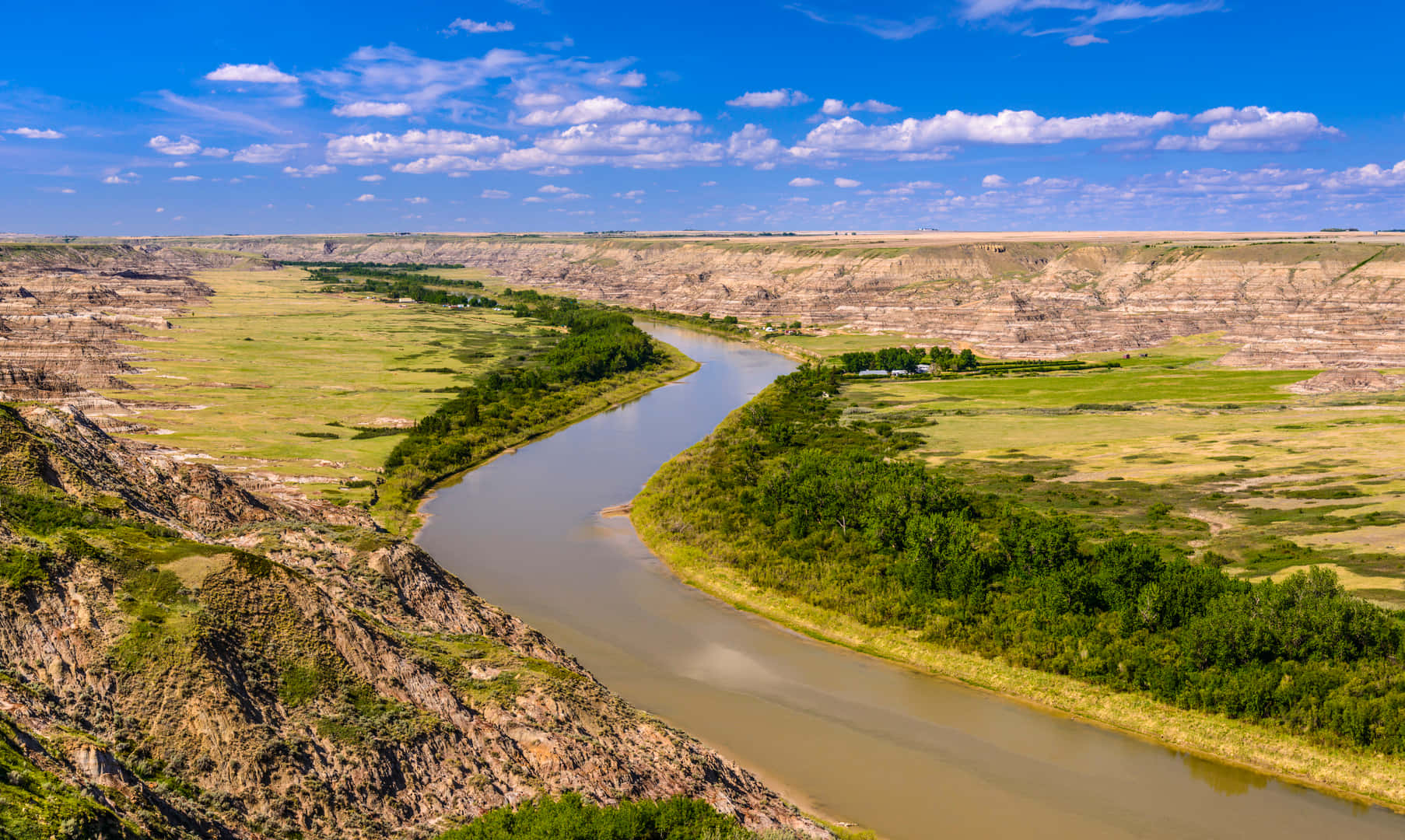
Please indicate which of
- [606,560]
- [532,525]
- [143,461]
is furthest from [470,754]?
[532,525]

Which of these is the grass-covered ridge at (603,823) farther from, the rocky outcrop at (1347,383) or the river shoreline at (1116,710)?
the rocky outcrop at (1347,383)

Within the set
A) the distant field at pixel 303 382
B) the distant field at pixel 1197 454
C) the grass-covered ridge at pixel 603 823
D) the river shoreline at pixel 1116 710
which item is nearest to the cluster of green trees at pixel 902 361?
the distant field at pixel 1197 454

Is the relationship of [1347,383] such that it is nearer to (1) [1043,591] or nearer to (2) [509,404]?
(1) [1043,591]

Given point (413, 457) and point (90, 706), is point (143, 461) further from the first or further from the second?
point (413, 457)

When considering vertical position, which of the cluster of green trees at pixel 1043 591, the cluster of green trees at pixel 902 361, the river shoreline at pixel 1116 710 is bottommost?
the river shoreline at pixel 1116 710

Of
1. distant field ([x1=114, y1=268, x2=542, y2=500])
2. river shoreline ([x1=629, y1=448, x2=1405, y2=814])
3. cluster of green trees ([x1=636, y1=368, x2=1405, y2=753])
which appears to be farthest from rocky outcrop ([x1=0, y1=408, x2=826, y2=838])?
distant field ([x1=114, y1=268, x2=542, y2=500])

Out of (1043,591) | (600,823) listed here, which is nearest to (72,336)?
(600,823)

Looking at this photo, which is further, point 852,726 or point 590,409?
point 590,409
